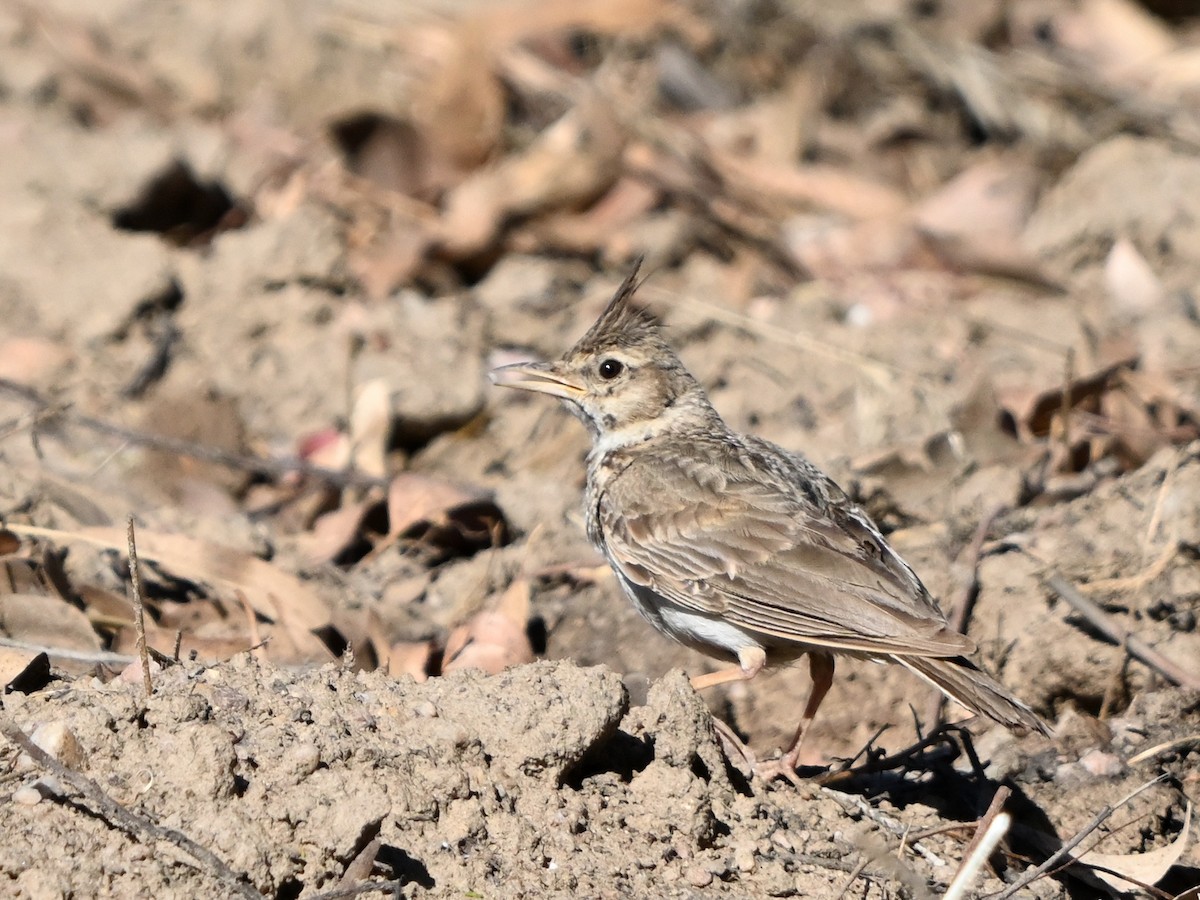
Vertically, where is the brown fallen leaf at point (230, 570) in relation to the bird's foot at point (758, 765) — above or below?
below

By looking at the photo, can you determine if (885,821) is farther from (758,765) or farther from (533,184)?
(533,184)

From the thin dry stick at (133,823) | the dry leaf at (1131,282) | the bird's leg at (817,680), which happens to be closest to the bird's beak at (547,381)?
the bird's leg at (817,680)

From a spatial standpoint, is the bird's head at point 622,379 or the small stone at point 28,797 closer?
the small stone at point 28,797

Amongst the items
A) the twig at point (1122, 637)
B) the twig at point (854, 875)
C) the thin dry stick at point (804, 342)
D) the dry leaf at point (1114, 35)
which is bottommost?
the thin dry stick at point (804, 342)

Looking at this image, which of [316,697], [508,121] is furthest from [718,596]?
[508,121]

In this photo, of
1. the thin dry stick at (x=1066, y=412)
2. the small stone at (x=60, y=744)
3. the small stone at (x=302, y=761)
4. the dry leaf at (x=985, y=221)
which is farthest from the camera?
the dry leaf at (x=985, y=221)

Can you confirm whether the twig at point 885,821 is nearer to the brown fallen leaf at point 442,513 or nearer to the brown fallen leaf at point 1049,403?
the brown fallen leaf at point 442,513
